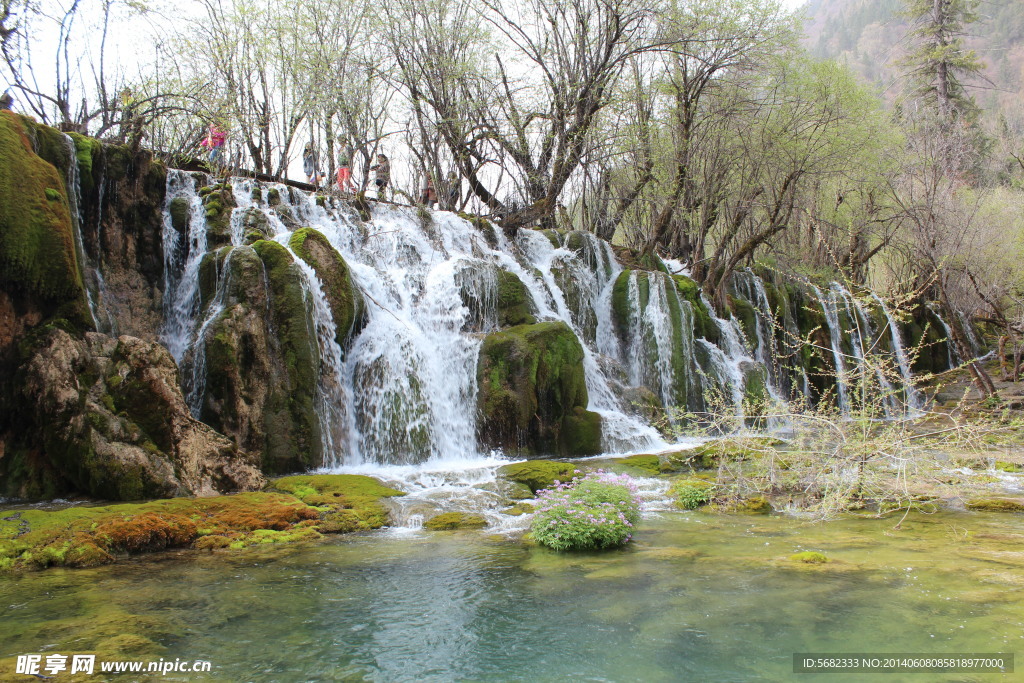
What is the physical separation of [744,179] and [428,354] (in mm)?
12390

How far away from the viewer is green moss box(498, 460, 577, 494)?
949 centimetres

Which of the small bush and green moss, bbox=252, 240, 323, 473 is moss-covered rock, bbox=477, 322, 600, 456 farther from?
the small bush

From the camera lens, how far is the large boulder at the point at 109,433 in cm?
788

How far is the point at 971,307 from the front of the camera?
80.9 feet

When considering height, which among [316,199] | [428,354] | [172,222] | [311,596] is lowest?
[311,596]

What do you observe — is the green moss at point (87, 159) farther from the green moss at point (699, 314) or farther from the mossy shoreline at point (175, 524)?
the green moss at point (699, 314)

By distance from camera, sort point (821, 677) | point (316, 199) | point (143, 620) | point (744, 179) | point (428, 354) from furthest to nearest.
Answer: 1. point (744, 179)
2. point (316, 199)
3. point (428, 354)
4. point (143, 620)
5. point (821, 677)

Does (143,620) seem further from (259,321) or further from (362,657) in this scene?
(259,321)

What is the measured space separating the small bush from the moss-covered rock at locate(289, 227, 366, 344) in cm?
648

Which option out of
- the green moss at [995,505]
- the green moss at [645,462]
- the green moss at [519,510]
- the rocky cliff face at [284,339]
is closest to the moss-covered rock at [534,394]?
the rocky cliff face at [284,339]

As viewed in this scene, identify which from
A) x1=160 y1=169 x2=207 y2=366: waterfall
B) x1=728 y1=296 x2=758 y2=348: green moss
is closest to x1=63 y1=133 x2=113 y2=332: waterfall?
x1=160 y1=169 x2=207 y2=366: waterfall

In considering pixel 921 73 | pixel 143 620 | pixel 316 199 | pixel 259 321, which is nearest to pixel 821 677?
pixel 143 620

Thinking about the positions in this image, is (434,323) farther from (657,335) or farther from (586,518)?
(586,518)

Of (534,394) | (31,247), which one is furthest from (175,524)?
(534,394)
